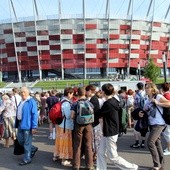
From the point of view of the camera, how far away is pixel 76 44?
77.1 m

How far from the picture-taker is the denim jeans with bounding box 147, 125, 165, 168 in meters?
6.40

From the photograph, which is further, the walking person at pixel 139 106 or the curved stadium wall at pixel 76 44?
the curved stadium wall at pixel 76 44

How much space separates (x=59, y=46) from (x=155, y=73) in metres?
24.1

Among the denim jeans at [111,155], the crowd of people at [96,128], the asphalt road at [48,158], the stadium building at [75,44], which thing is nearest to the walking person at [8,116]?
the asphalt road at [48,158]

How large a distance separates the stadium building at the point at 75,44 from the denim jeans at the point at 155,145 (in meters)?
69.7

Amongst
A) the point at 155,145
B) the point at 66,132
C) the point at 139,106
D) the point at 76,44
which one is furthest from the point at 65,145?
the point at 76,44

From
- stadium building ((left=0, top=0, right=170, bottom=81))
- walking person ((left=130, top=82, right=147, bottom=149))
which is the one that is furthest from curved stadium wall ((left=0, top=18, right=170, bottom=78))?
walking person ((left=130, top=82, right=147, bottom=149))

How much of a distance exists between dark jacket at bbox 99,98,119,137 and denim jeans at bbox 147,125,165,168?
0.85 m

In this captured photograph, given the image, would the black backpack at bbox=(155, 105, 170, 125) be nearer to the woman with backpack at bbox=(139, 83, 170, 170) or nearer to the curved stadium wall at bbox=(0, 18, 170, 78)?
the woman with backpack at bbox=(139, 83, 170, 170)

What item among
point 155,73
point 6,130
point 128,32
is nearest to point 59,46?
point 128,32

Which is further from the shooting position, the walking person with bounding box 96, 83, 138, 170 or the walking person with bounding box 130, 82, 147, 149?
the walking person with bounding box 130, 82, 147, 149

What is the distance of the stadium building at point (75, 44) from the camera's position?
76250 millimetres

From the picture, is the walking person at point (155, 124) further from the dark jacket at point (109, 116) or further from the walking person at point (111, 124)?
the dark jacket at point (109, 116)

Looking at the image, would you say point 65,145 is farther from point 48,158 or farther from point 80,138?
point 48,158
